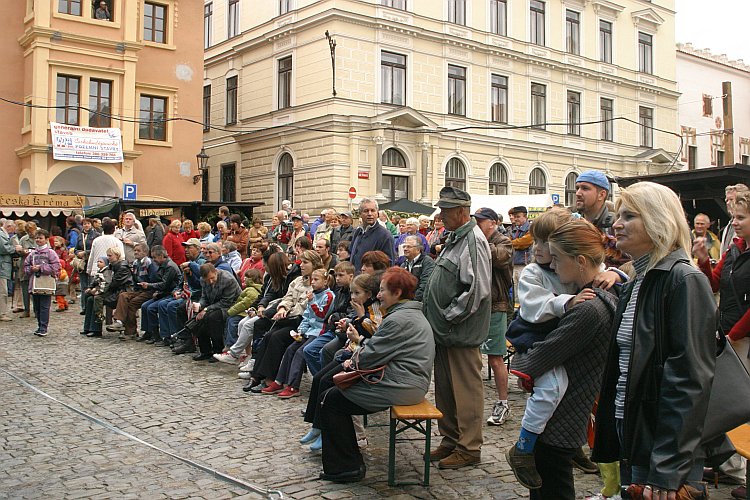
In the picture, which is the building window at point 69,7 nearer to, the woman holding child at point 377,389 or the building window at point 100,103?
the building window at point 100,103

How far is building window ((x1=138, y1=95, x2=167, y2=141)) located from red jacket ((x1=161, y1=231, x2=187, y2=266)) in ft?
44.4

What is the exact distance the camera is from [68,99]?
26250 millimetres

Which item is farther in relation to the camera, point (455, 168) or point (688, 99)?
point (688, 99)

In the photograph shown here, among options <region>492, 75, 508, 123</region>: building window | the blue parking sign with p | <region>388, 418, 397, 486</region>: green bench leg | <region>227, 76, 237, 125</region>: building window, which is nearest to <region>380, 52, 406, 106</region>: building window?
<region>492, 75, 508, 123</region>: building window

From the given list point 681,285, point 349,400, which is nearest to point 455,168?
point 349,400

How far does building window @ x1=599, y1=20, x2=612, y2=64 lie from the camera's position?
1544 inches

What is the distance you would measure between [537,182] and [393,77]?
1010 cm

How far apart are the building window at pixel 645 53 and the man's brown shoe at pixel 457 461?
131 ft

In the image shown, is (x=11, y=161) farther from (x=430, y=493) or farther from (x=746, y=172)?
(x=430, y=493)

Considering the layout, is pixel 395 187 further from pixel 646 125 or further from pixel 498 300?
pixel 498 300

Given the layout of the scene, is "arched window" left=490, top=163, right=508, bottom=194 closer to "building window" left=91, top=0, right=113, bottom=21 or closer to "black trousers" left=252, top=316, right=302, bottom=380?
"building window" left=91, top=0, right=113, bottom=21

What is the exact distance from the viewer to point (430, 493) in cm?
529

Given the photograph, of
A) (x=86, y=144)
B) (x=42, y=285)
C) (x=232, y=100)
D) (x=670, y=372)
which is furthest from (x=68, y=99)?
(x=670, y=372)

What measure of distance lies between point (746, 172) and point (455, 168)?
1740cm
